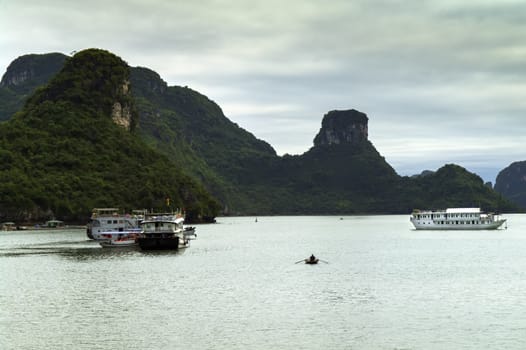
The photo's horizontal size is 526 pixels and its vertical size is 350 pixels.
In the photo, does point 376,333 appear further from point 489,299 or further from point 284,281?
point 284,281

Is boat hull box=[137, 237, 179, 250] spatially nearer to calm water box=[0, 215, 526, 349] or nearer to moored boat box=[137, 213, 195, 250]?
moored boat box=[137, 213, 195, 250]

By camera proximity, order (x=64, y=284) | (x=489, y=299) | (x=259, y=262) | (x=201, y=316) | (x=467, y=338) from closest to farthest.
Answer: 1. (x=467, y=338)
2. (x=201, y=316)
3. (x=489, y=299)
4. (x=64, y=284)
5. (x=259, y=262)

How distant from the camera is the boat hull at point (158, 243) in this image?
119 meters

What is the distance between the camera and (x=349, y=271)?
91125 mm

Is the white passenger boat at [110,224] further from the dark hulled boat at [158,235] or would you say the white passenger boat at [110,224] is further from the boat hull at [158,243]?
the dark hulled boat at [158,235]

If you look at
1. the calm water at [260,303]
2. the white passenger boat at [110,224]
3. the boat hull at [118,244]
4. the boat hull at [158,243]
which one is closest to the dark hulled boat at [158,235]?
the boat hull at [158,243]

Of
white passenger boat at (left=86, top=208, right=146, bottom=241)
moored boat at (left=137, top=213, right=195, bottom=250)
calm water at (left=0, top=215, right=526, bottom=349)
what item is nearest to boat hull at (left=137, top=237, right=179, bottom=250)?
moored boat at (left=137, top=213, right=195, bottom=250)

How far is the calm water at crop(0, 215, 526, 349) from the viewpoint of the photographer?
4634 centimetres

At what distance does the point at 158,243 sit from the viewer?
121688mm

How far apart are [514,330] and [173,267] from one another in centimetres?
5635

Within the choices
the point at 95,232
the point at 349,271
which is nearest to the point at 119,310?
the point at 349,271

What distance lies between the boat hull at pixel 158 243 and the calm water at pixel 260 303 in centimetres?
864

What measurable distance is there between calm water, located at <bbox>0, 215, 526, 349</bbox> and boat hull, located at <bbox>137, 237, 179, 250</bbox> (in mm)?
8640

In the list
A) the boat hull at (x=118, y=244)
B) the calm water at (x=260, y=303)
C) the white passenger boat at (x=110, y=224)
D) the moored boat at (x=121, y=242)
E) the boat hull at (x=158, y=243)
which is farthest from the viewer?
the white passenger boat at (x=110, y=224)
